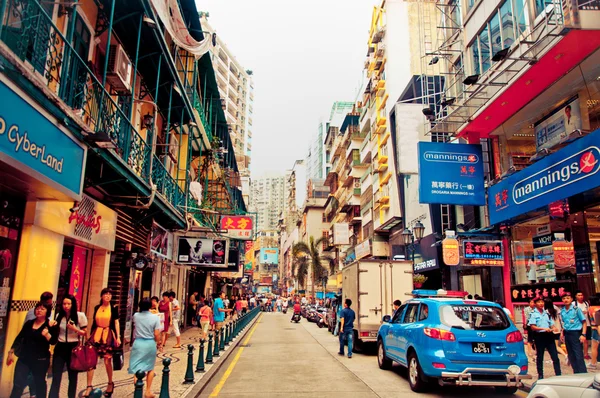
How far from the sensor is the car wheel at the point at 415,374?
28.3 ft

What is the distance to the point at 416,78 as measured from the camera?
31.9m

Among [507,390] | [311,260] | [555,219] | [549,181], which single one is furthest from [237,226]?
[311,260]

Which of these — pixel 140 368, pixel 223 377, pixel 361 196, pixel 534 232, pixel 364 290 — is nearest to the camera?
pixel 140 368

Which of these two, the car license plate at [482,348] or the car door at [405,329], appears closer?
the car license plate at [482,348]

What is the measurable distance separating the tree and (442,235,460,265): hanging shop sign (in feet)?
153

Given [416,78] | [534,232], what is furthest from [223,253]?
[416,78]

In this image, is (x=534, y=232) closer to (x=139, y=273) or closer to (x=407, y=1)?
(x=139, y=273)

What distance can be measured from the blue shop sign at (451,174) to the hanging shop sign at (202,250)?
29.4 feet

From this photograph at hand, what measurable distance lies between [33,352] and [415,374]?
653cm

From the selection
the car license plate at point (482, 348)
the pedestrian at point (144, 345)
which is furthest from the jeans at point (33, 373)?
the car license plate at point (482, 348)

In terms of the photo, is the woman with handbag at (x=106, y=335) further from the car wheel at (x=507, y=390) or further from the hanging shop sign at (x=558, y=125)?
the hanging shop sign at (x=558, y=125)

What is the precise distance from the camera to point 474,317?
28.2ft

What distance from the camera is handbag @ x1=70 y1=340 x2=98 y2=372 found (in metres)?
6.99

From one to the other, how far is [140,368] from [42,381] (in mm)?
→ 1441
